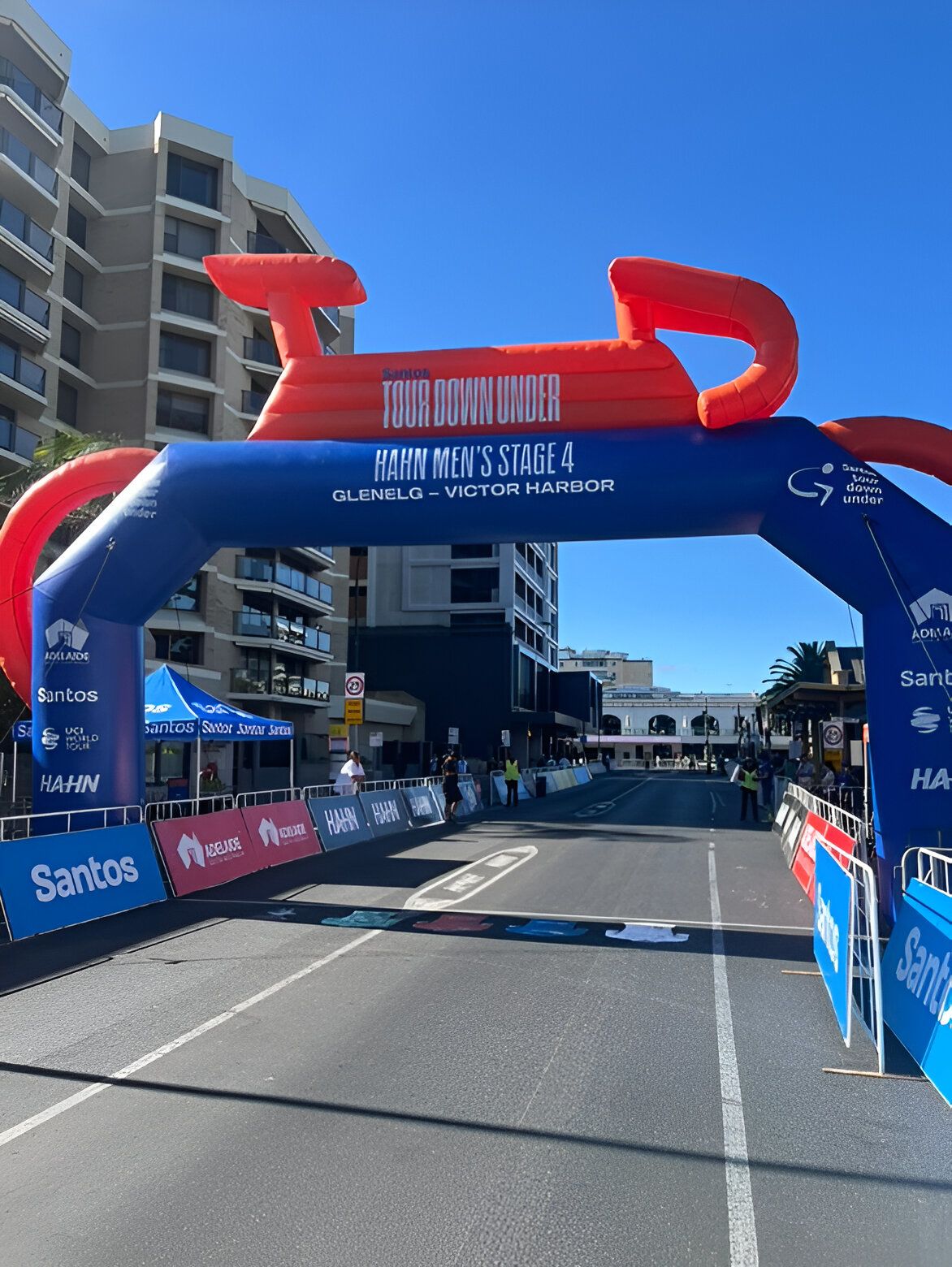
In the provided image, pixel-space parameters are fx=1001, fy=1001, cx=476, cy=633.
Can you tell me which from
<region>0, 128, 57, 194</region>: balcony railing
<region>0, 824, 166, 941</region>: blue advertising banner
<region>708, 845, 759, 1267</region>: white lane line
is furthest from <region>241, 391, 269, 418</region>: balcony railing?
<region>708, 845, 759, 1267</region>: white lane line

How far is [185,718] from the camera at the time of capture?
18.0m

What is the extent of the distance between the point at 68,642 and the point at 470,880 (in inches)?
245

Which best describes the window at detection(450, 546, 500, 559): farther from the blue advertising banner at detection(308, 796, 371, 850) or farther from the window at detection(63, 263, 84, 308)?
the blue advertising banner at detection(308, 796, 371, 850)

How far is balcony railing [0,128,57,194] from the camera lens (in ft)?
111

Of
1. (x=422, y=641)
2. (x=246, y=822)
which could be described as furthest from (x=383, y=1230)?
(x=422, y=641)

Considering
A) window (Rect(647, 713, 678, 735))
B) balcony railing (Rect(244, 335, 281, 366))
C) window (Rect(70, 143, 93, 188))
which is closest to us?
window (Rect(70, 143, 93, 188))

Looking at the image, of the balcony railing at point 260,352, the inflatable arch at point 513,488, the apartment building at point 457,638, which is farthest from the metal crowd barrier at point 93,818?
the apartment building at point 457,638

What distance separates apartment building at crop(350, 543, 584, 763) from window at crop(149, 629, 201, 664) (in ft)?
70.5

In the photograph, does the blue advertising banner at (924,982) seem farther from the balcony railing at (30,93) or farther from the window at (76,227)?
the window at (76,227)

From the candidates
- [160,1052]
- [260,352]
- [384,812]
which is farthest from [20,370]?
[160,1052]

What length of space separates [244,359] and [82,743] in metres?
36.2

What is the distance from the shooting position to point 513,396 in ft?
37.5

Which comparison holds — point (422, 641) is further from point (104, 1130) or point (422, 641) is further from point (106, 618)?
point (104, 1130)

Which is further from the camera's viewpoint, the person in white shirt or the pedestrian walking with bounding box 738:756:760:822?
the pedestrian walking with bounding box 738:756:760:822
